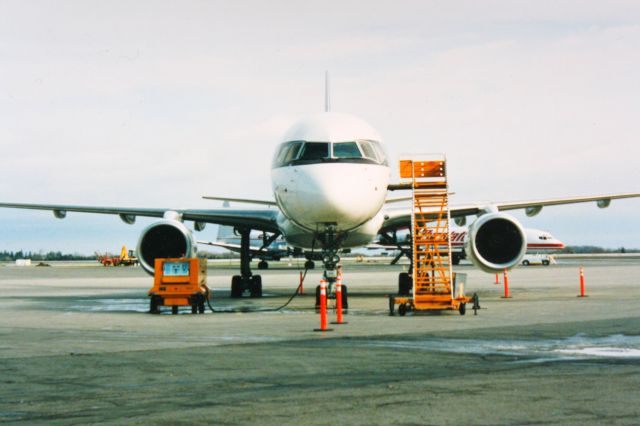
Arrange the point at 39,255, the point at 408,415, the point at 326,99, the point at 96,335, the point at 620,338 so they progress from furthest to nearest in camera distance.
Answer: the point at 39,255 → the point at 326,99 → the point at 96,335 → the point at 620,338 → the point at 408,415

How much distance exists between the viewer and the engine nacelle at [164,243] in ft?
67.1

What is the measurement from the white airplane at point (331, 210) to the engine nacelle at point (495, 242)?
26 mm

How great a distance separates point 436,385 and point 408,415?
1.36 metres

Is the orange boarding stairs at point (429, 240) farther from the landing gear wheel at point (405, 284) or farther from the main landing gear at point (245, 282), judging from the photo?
the main landing gear at point (245, 282)

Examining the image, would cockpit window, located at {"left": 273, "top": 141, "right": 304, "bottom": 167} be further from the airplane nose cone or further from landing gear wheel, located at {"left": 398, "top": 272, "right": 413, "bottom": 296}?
landing gear wheel, located at {"left": 398, "top": 272, "right": 413, "bottom": 296}

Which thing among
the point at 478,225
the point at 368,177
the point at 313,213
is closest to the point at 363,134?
the point at 368,177

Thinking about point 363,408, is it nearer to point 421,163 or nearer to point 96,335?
point 96,335

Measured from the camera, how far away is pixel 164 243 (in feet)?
68.3

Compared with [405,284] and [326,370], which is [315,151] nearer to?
[405,284]

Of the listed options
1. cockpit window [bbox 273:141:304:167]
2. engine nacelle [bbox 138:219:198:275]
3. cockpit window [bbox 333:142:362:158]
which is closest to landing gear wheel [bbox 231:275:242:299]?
engine nacelle [bbox 138:219:198:275]

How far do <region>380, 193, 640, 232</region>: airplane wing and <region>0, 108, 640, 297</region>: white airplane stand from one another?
0.03 meters

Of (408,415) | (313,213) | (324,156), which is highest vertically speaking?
(324,156)

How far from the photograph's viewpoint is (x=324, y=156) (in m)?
17.5

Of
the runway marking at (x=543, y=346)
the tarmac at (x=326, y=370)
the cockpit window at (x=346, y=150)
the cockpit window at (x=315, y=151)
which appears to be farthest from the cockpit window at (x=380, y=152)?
the runway marking at (x=543, y=346)
